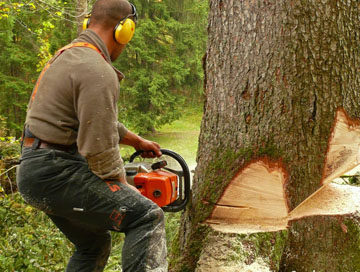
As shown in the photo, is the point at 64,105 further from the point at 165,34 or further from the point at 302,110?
the point at 165,34

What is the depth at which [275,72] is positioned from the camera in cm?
237

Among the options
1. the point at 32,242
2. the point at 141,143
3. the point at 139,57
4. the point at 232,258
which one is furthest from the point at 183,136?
the point at 232,258

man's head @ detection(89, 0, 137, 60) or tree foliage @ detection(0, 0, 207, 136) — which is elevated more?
man's head @ detection(89, 0, 137, 60)

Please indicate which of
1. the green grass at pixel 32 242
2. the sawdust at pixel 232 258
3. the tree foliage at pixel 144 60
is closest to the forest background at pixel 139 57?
the tree foliage at pixel 144 60

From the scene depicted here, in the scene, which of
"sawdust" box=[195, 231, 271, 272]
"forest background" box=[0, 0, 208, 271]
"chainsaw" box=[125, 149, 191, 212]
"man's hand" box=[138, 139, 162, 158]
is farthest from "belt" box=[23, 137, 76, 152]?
"forest background" box=[0, 0, 208, 271]

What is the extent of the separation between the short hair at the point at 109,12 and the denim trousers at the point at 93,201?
30.2 inches

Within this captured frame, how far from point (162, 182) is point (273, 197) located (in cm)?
73

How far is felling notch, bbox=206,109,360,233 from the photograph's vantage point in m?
2.45

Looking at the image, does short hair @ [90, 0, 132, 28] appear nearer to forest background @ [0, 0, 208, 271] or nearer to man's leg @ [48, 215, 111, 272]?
man's leg @ [48, 215, 111, 272]

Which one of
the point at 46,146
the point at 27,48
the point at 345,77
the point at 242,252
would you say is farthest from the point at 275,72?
the point at 27,48

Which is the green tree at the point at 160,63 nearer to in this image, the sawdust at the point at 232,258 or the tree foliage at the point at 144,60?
the tree foliage at the point at 144,60

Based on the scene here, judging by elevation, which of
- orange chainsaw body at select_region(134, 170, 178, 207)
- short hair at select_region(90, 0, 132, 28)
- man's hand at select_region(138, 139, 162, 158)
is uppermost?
short hair at select_region(90, 0, 132, 28)

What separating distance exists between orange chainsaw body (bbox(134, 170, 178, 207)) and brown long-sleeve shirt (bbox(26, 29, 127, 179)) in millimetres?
355

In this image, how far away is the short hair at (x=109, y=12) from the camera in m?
2.12
